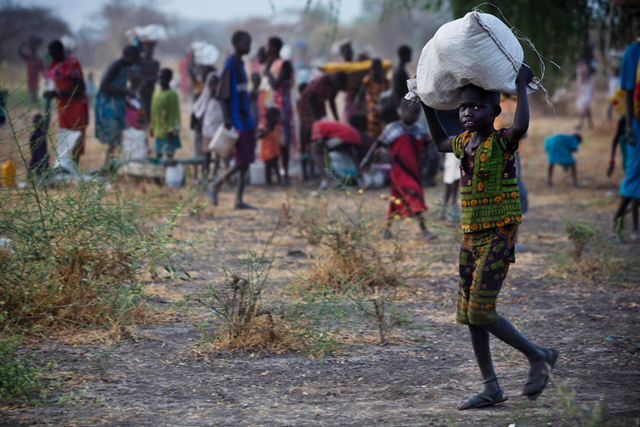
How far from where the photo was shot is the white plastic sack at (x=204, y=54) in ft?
37.5

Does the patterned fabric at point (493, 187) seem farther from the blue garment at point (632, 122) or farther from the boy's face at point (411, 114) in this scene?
the blue garment at point (632, 122)

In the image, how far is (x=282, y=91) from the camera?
35.6 ft

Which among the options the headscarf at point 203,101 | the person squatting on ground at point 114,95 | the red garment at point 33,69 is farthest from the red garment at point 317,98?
the red garment at point 33,69

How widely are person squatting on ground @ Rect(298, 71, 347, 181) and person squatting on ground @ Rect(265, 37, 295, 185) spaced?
0.19 meters

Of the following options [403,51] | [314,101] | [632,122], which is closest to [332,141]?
[314,101]

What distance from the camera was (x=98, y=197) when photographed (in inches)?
164

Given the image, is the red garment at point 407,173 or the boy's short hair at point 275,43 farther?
the boy's short hair at point 275,43

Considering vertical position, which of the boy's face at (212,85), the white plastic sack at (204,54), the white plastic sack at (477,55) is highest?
the white plastic sack at (204,54)

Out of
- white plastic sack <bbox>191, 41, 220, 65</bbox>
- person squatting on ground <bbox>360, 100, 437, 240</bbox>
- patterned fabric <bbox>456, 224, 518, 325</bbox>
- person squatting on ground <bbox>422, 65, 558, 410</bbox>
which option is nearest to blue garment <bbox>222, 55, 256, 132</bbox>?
person squatting on ground <bbox>360, 100, 437, 240</bbox>

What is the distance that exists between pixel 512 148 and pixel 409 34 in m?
52.1

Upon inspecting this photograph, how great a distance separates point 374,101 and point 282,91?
4.47 feet

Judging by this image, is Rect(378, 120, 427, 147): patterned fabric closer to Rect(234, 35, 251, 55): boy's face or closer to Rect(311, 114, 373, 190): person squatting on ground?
Rect(234, 35, 251, 55): boy's face

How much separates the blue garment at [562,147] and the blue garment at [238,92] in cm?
439

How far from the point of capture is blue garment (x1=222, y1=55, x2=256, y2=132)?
8008 millimetres
